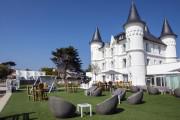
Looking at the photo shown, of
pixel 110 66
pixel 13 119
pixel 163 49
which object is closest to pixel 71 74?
pixel 110 66

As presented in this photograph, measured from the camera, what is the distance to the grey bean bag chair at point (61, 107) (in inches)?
373

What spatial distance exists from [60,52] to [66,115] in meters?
52.2

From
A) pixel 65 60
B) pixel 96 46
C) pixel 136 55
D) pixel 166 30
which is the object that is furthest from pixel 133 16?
pixel 65 60

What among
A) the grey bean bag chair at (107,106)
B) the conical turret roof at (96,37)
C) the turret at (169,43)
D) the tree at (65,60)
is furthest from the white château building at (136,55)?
the grey bean bag chair at (107,106)

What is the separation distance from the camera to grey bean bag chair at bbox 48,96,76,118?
9480 millimetres

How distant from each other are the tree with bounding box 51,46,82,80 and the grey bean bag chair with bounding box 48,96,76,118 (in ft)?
165

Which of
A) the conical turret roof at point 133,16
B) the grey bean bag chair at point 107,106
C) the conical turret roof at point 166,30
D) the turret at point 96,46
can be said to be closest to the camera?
the grey bean bag chair at point 107,106

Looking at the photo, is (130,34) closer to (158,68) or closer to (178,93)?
(158,68)

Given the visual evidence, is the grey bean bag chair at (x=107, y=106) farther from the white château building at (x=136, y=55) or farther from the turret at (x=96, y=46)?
the turret at (x=96, y=46)

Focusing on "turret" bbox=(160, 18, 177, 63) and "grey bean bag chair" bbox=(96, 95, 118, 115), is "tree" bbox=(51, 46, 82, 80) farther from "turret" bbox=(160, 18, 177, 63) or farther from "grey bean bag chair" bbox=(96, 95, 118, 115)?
"grey bean bag chair" bbox=(96, 95, 118, 115)

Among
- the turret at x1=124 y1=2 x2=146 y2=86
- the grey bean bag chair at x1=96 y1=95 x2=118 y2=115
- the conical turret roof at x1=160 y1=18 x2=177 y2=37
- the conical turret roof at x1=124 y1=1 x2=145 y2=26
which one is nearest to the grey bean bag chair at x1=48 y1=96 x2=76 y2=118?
the grey bean bag chair at x1=96 y1=95 x2=118 y2=115

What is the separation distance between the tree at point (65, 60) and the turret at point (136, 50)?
26536 mm

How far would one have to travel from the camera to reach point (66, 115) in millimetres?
9812

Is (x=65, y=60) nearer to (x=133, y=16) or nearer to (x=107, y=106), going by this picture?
(x=133, y=16)
